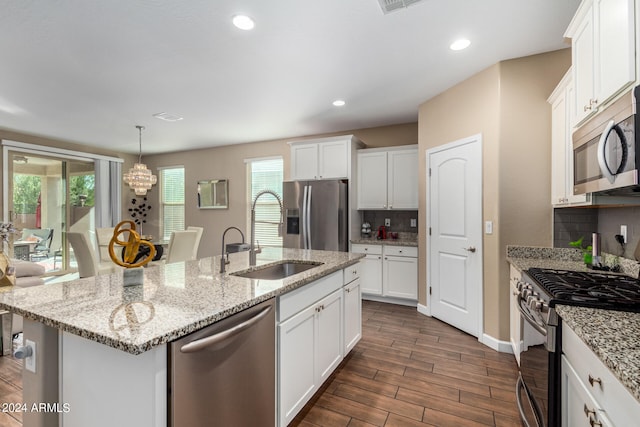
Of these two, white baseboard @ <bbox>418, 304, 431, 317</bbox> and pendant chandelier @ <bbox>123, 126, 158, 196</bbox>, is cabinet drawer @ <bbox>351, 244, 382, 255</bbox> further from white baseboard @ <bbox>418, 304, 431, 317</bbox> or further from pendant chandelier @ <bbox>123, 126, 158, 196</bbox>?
pendant chandelier @ <bbox>123, 126, 158, 196</bbox>

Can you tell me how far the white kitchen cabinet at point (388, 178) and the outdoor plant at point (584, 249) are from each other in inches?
76.1

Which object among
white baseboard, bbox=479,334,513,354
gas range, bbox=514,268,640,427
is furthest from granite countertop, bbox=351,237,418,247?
gas range, bbox=514,268,640,427

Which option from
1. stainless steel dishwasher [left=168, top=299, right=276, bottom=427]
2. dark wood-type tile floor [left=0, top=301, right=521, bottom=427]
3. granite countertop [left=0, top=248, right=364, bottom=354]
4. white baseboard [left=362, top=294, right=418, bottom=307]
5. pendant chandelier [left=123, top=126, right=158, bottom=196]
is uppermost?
pendant chandelier [left=123, top=126, right=158, bottom=196]

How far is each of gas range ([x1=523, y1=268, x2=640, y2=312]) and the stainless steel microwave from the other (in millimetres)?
505


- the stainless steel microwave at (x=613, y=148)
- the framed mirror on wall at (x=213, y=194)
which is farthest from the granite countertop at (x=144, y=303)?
the framed mirror on wall at (x=213, y=194)

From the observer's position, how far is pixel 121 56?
8.47 ft

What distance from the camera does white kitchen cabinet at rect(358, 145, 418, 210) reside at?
13.8ft

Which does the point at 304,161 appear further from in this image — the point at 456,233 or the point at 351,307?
the point at 351,307

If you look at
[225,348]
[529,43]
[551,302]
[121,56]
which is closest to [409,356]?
[551,302]

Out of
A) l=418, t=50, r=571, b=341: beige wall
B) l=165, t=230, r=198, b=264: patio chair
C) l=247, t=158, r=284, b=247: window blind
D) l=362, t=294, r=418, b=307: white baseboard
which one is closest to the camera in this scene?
l=418, t=50, r=571, b=341: beige wall

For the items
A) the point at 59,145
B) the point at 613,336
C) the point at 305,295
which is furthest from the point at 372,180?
the point at 59,145

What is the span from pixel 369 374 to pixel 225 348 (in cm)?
157

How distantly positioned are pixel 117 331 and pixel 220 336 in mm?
335

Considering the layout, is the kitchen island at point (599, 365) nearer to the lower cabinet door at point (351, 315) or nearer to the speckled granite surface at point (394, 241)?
the lower cabinet door at point (351, 315)
